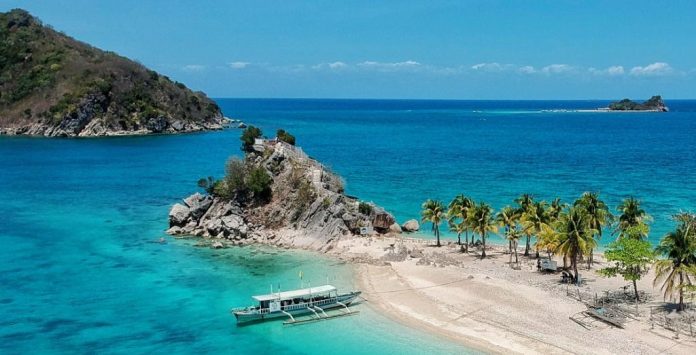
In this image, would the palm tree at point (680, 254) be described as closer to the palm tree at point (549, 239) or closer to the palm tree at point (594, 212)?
the palm tree at point (549, 239)

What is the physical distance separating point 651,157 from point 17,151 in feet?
523

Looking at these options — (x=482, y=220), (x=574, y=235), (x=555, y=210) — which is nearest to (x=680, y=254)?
(x=574, y=235)

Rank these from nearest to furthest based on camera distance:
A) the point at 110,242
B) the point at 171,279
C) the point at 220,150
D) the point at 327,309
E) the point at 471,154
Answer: the point at 327,309
the point at 171,279
the point at 110,242
the point at 471,154
the point at 220,150

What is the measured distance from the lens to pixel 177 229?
7475 cm

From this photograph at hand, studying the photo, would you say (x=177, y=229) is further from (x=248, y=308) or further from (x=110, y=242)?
(x=248, y=308)

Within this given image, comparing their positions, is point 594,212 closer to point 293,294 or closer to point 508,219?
point 508,219

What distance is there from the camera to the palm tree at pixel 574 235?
167 feet

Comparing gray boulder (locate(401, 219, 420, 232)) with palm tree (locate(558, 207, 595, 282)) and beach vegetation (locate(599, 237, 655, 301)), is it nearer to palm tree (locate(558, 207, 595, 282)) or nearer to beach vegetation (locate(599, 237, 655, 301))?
palm tree (locate(558, 207, 595, 282))

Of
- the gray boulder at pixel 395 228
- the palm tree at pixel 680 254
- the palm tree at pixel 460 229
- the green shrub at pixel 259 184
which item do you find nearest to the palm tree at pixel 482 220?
the palm tree at pixel 460 229

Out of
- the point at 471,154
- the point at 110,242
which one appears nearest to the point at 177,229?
the point at 110,242

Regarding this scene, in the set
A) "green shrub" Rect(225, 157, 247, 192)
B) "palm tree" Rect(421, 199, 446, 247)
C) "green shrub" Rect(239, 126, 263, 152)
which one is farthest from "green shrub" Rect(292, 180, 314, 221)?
"green shrub" Rect(239, 126, 263, 152)

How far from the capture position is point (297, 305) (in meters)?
48.2

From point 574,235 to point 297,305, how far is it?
78.9 ft

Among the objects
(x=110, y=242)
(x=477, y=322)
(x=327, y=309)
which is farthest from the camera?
(x=110, y=242)
